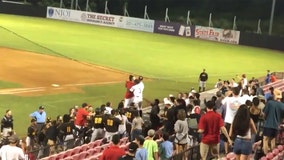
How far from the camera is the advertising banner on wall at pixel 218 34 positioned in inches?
2311

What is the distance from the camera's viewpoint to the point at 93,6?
75562 millimetres

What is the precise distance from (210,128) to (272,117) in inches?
73.7

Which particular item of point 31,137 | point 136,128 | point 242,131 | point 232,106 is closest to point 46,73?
point 31,137

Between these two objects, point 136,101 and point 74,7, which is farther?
point 74,7

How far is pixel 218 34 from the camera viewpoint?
195 ft

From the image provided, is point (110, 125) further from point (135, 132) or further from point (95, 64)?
point (95, 64)

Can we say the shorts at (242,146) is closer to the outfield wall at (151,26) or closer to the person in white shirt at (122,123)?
the person in white shirt at (122,123)

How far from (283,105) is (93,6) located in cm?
6651

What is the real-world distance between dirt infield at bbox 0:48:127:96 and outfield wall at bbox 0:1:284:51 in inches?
1120

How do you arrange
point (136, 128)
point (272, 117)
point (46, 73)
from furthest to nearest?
1. point (46, 73)
2. point (136, 128)
3. point (272, 117)

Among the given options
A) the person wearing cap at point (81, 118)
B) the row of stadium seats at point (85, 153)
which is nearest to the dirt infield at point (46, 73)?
the person wearing cap at point (81, 118)

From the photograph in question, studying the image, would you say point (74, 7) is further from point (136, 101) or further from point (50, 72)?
point (136, 101)

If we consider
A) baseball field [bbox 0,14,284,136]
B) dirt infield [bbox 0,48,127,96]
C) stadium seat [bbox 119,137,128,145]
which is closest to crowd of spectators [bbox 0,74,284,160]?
stadium seat [bbox 119,137,128,145]

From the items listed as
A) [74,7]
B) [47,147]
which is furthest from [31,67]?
[74,7]
